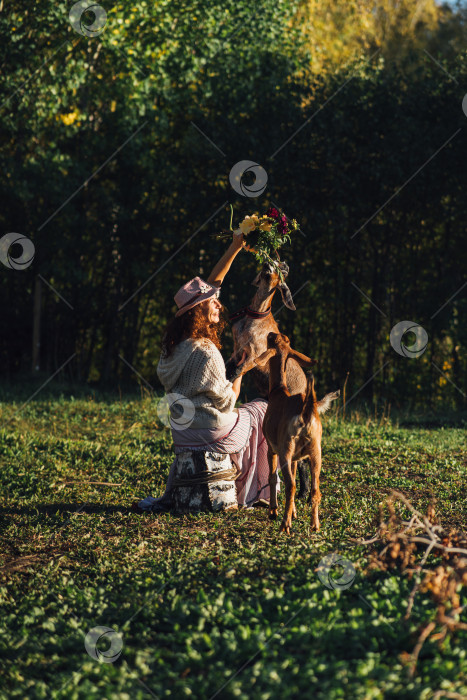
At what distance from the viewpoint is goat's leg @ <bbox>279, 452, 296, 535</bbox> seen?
464 cm

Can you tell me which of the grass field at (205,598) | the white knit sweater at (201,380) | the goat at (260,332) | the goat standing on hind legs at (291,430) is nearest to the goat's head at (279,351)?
the goat standing on hind legs at (291,430)

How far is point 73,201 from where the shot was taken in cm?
1295

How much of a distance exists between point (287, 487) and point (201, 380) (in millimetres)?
1082

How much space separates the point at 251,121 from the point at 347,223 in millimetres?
2206

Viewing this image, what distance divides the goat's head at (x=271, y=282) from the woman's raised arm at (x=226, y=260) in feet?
0.80

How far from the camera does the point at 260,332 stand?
539 centimetres

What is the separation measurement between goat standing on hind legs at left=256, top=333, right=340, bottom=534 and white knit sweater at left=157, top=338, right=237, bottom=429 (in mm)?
485

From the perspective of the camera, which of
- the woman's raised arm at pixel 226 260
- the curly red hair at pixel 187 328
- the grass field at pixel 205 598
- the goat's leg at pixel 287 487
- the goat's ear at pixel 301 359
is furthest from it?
the curly red hair at pixel 187 328

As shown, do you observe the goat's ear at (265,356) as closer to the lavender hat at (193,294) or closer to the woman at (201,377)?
the woman at (201,377)

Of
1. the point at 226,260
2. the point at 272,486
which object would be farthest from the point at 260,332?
the point at 272,486

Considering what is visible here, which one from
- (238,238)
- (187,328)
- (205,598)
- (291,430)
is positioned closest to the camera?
(205,598)

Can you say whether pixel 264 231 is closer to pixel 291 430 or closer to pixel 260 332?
pixel 260 332

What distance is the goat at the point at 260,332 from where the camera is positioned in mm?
5301

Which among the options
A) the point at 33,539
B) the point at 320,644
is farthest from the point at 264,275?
the point at 320,644
